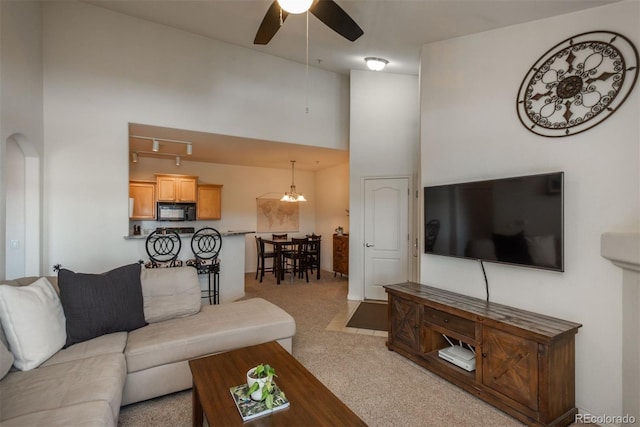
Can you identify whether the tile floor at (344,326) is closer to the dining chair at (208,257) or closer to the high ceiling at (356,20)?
the dining chair at (208,257)

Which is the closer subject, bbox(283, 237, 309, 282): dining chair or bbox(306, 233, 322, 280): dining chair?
bbox(283, 237, 309, 282): dining chair

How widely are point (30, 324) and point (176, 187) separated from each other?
4752 mm

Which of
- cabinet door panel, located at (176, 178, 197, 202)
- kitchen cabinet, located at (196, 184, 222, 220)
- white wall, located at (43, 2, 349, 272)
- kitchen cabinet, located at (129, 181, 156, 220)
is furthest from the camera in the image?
kitchen cabinet, located at (196, 184, 222, 220)

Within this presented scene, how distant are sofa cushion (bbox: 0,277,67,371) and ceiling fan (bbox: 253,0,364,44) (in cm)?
258

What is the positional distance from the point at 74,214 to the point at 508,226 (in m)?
4.61

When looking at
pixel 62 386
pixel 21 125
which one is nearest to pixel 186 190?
pixel 21 125

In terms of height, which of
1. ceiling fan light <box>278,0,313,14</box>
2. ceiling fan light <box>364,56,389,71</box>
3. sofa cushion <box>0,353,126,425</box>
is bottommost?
sofa cushion <box>0,353,126,425</box>

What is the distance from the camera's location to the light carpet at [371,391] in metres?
2.08

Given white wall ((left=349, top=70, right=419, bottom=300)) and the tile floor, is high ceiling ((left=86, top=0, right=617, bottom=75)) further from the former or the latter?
the tile floor

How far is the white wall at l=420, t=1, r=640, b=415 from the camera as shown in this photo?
2068 mm

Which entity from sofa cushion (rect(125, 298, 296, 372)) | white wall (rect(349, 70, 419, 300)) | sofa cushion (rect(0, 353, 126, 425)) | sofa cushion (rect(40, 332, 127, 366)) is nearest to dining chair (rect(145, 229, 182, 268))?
sofa cushion (rect(125, 298, 296, 372))

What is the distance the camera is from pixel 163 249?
4.18 metres

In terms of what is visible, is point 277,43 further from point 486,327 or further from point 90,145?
point 486,327

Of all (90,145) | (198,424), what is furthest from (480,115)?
(90,145)
